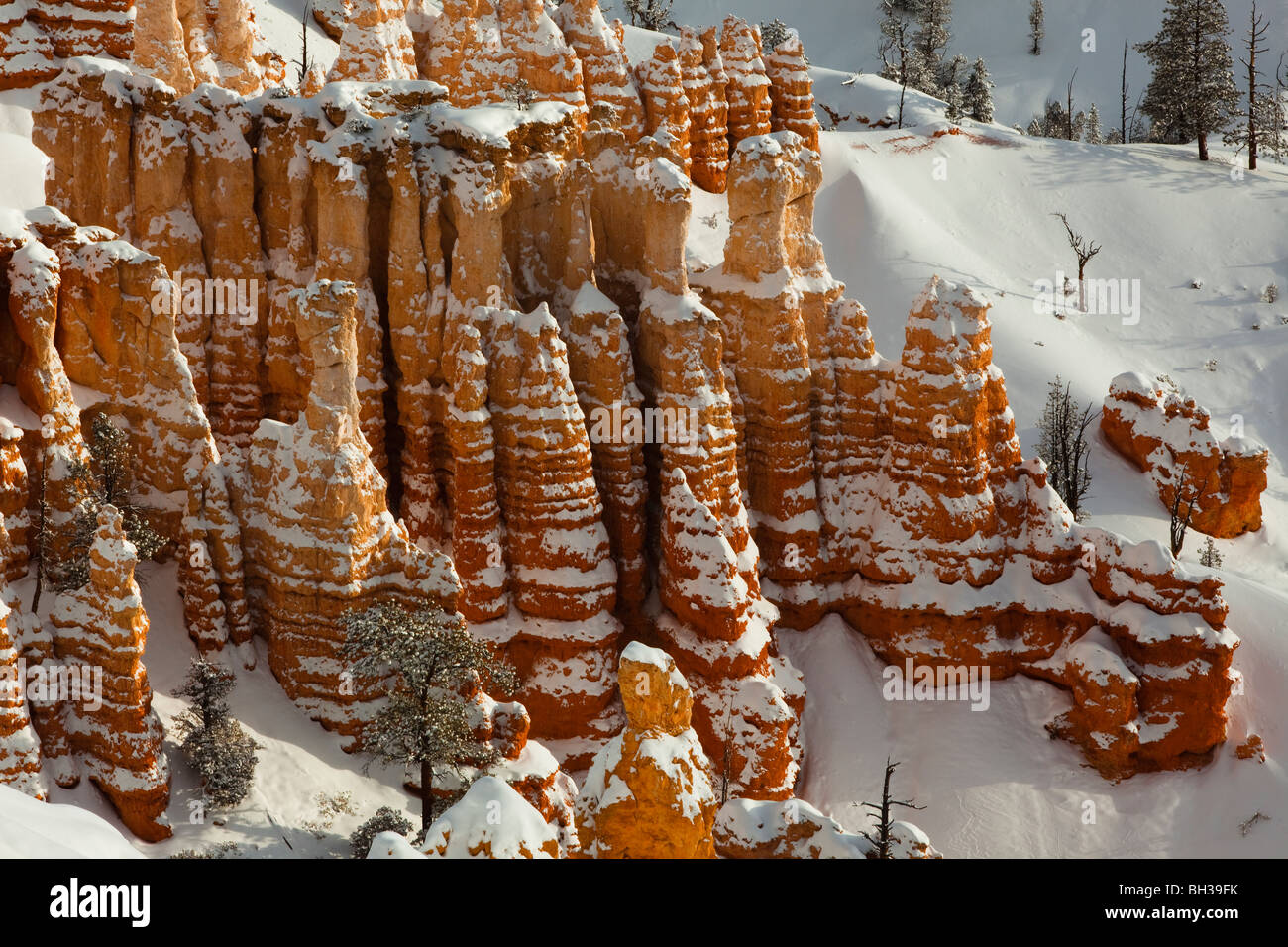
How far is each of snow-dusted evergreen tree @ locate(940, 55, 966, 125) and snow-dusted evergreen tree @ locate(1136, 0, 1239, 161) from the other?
9.76 meters

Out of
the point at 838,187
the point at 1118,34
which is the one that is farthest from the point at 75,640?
the point at 1118,34

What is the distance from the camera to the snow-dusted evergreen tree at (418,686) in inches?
1289

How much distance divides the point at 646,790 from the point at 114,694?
1099cm

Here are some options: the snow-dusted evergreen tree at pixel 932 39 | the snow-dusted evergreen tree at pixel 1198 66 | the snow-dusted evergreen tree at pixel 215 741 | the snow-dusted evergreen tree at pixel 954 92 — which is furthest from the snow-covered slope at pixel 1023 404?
the snow-dusted evergreen tree at pixel 932 39

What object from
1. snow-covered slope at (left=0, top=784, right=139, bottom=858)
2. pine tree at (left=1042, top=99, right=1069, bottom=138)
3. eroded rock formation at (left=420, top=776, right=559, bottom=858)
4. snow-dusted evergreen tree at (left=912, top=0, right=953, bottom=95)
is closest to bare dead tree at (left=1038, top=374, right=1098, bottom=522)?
eroded rock formation at (left=420, top=776, right=559, bottom=858)

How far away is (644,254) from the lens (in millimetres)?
42906

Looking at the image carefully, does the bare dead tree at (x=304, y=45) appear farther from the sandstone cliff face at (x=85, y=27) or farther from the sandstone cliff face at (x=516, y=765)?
the sandstone cliff face at (x=516, y=765)

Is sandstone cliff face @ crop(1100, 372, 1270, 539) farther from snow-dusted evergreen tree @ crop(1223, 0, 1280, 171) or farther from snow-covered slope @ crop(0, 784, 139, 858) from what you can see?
snow-covered slope @ crop(0, 784, 139, 858)

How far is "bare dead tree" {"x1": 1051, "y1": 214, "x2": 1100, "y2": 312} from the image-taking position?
67.1m

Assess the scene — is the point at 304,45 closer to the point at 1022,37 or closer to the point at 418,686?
the point at 418,686

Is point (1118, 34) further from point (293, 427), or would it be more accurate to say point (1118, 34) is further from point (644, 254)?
point (293, 427)

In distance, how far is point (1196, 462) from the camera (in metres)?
53.2

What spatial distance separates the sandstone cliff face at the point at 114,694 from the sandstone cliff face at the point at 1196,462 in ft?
114
